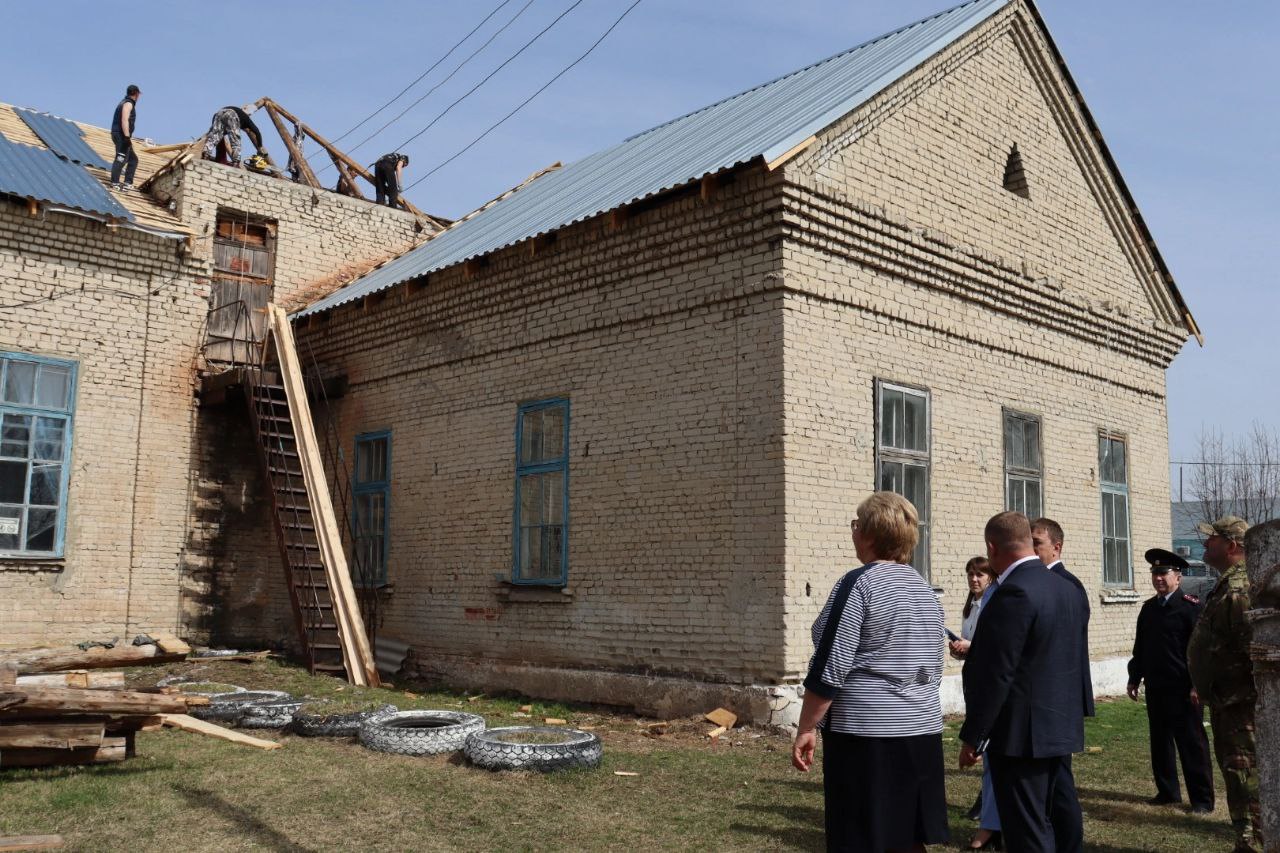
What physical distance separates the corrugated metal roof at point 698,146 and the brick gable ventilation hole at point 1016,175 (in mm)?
1658

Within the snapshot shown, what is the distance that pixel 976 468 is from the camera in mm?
11688

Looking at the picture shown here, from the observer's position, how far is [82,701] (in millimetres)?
7039

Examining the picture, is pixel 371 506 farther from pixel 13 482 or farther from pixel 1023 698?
pixel 1023 698

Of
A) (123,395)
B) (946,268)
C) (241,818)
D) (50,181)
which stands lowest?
(241,818)

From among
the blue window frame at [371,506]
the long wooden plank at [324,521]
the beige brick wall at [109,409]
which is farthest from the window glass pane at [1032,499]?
the beige brick wall at [109,409]

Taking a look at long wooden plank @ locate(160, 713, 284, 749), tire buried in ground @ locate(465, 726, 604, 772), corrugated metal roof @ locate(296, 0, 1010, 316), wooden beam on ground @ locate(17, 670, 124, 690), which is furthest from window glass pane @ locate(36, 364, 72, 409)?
tire buried in ground @ locate(465, 726, 604, 772)

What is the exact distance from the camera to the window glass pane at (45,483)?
13.1 meters

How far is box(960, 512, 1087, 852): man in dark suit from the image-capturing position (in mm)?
4484

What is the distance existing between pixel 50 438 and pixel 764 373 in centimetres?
883

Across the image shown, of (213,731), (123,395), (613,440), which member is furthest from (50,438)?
(613,440)

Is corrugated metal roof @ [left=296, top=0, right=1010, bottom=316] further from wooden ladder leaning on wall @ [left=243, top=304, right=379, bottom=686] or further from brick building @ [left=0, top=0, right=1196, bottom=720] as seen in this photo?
wooden ladder leaning on wall @ [left=243, top=304, right=379, bottom=686]

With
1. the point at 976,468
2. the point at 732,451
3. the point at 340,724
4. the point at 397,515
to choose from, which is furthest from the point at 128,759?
the point at 976,468

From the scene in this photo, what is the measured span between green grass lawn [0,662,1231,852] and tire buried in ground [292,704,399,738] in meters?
0.16

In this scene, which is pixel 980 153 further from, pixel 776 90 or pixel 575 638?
pixel 575 638
